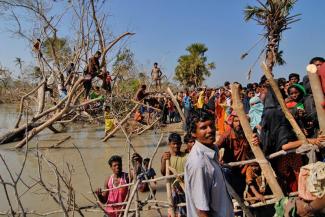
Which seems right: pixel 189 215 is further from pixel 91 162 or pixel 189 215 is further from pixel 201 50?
pixel 201 50

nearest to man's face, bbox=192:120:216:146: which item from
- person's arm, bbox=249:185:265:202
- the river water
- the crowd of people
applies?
the crowd of people

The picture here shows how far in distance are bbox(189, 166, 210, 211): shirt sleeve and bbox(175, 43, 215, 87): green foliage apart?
1118 inches

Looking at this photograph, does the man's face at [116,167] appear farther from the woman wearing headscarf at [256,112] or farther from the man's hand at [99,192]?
the woman wearing headscarf at [256,112]

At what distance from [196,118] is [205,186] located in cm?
48

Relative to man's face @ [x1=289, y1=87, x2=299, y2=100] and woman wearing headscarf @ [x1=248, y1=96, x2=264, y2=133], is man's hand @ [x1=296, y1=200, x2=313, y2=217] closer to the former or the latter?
man's face @ [x1=289, y1=87, x2=299, y2=100]

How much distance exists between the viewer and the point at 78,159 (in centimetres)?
1041

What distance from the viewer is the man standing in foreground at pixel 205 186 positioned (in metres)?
2.28

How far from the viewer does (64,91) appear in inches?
555

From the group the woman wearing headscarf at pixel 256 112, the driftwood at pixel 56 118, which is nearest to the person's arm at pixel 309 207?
the woman wearing headscarf at pixel 256 112

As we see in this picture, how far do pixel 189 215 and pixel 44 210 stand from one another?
15.2 ft

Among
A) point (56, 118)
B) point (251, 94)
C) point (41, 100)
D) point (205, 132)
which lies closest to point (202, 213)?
point (205, 132)

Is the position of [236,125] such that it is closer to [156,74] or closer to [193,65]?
[156,74]

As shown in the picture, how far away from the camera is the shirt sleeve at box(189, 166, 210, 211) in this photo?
2273mm

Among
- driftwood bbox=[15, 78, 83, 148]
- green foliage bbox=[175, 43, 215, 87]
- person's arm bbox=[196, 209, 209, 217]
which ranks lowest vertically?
person's arm bbox=[196, 209, 209, 217]
